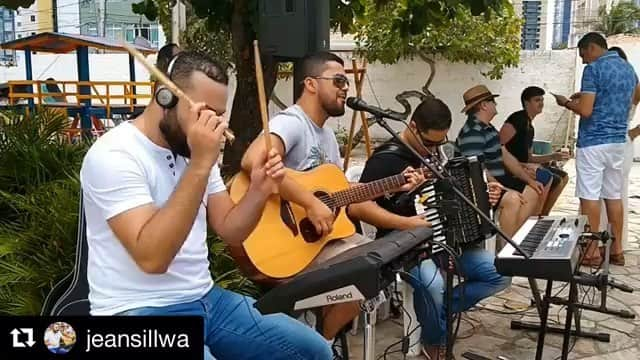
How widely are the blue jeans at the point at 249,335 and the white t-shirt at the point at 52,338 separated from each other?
487 mm

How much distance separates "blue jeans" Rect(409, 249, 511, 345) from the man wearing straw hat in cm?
89

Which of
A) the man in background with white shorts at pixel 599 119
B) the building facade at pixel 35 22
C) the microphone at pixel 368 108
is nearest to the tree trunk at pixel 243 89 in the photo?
the microphone at pixel 368 108

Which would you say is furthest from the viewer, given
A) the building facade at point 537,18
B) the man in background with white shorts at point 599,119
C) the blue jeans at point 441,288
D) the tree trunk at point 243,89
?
→ the building facade at point 537,18

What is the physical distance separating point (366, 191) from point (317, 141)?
1.13ft

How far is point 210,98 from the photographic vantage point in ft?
6.28

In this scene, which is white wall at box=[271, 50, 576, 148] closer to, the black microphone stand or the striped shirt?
the striped shirt

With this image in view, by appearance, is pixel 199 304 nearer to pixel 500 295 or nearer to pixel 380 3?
pixel 500 295

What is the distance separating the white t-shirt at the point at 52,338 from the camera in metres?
1.67

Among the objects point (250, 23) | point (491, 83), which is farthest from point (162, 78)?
point (491, 83)

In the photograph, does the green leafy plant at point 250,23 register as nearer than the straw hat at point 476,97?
Yes

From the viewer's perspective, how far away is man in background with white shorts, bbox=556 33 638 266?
5055 millimetres

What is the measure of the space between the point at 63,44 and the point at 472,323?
443 inches

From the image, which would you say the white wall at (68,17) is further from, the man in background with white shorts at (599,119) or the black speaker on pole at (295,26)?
the black speaker on pole at (295,26)

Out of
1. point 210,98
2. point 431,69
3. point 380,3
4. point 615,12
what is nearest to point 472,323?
point 380,3
